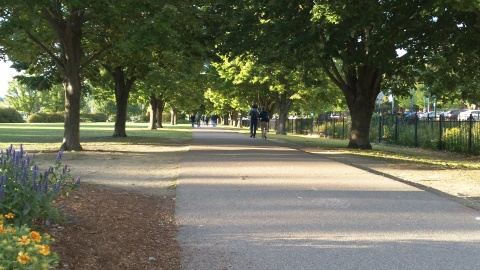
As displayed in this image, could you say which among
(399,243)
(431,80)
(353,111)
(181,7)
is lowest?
(399,243)

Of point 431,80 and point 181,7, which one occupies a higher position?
point 181,7

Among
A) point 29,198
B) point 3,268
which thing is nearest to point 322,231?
point 29,198

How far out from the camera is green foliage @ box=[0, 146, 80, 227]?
4.68 metres

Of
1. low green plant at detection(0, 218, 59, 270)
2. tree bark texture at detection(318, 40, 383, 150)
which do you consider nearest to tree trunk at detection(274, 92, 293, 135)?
tree bark texture at detection(318, 40, 383, 150)

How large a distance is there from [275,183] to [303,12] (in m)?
10.0

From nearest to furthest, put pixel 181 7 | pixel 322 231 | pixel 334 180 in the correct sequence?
pixel 322 231 < pixel 334 180 < pixel 181 7

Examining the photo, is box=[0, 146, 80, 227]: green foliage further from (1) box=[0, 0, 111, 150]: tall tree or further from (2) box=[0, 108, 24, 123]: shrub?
(2) box=[0, 108, 24, 123]: shrub

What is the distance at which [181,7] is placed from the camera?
16.0m

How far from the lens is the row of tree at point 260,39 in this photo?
14.6 meters

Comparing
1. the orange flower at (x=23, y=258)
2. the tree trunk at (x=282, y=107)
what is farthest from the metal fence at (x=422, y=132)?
the orange flower at (x=23, y=258)

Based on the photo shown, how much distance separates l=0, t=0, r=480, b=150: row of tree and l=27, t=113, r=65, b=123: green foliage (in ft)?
213

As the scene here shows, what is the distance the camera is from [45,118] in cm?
8756

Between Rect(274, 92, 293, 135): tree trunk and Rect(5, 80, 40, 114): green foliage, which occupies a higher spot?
Rect(5, 80, 40, 114): green foliage

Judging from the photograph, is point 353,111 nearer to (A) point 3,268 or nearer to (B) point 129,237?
(B) point 129,237
